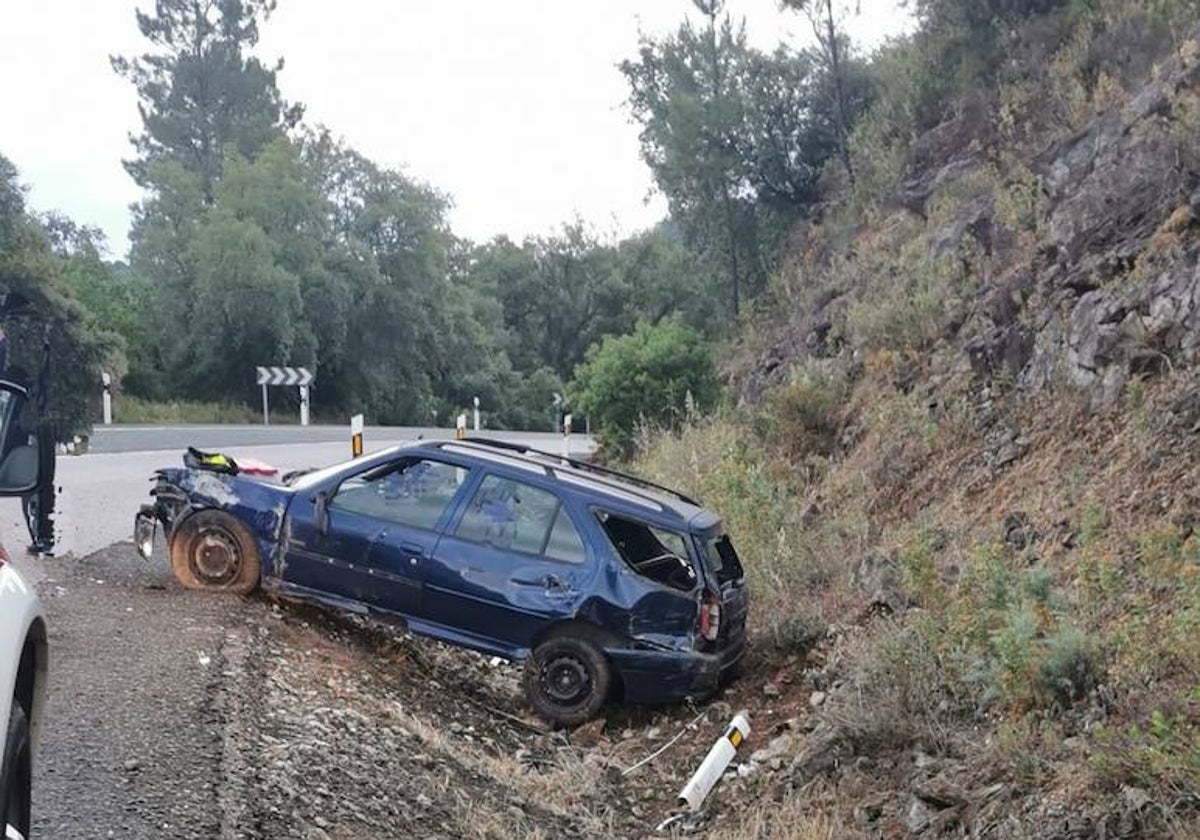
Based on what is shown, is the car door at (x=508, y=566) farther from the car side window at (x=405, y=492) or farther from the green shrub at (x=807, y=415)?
the green shrub at (x=807, y=415)

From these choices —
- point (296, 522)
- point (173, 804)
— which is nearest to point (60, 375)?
point (296, 522)

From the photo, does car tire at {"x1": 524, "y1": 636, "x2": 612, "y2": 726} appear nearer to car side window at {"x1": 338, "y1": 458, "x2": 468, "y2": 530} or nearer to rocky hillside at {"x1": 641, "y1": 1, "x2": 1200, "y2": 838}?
car side window at {"x1": 338, "y1": 458, "x2": 468, "y2": 530}

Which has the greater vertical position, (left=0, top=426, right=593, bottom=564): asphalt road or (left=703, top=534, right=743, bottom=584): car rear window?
(left=0, top=426, right=593, bottom=564): asphalt road

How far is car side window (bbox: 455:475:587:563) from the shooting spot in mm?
7879

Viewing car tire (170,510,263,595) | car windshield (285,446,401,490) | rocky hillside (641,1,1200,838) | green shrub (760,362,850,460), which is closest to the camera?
rocky hillside (641,1,1200,838)

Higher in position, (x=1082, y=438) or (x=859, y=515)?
(x=1082, y=438)

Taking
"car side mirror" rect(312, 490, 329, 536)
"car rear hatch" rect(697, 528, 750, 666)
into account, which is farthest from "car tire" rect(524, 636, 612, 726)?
"car side mirror" rect(312, 490, 329, 536)

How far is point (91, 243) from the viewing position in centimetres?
4931

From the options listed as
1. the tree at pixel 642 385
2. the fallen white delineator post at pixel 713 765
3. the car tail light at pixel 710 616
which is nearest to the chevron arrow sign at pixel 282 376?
the tree at pixel 642 385

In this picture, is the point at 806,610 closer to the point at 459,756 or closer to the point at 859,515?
the point at 859,515

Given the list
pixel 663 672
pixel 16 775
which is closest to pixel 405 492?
pixel 663 672

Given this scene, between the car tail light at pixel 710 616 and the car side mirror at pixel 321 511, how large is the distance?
263 cm

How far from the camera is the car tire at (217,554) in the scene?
8.23m

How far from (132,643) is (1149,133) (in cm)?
1037
